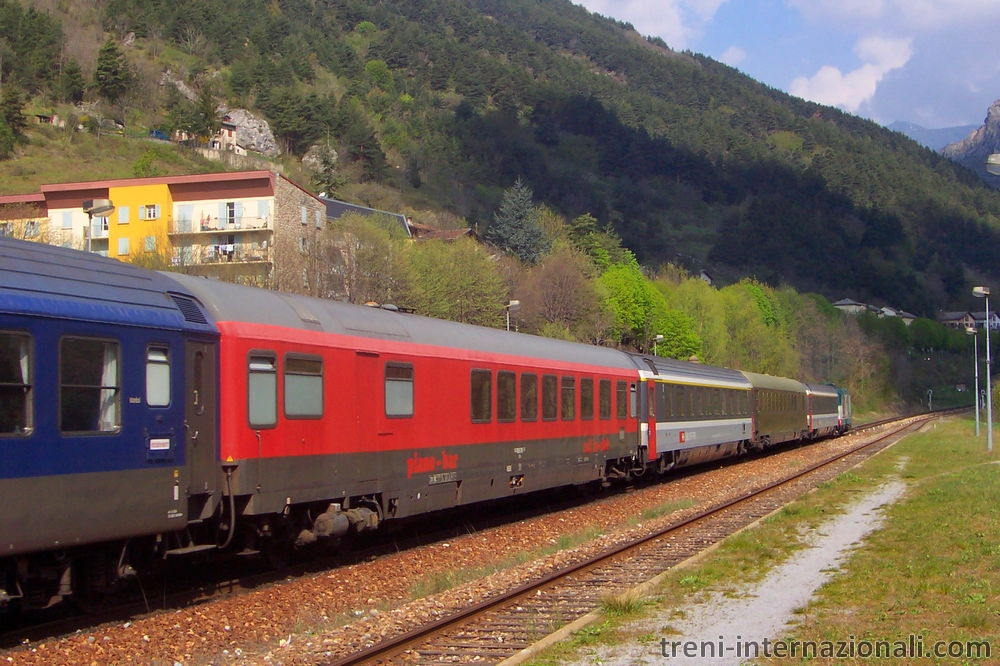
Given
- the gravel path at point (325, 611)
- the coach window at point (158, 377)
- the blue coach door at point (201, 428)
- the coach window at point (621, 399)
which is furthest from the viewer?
the coach window at point (621, 399)

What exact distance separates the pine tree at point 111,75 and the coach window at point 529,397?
120 metres

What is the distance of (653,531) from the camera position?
17.6m

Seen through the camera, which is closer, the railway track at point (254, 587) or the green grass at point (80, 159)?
the railway track at point (254, 587)

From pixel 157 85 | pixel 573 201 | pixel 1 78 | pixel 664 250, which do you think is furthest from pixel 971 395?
pixel 1 78

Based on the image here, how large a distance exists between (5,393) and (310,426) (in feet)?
14.9

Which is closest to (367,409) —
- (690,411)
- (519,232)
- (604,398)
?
(604,398)

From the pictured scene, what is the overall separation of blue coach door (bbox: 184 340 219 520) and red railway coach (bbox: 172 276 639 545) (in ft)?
0.37

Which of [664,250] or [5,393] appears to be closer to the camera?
[5,393]

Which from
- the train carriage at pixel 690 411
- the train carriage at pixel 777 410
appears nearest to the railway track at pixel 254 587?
the train carriage at pixel 690 411

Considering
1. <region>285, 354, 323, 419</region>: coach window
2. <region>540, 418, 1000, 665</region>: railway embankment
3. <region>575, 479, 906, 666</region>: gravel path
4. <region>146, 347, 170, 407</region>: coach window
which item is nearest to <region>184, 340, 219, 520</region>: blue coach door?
<region>146, 347, 170, 407</region>: coach window

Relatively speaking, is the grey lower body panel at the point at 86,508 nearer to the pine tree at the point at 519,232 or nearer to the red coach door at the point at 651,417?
the red coach door at the point at 651,417

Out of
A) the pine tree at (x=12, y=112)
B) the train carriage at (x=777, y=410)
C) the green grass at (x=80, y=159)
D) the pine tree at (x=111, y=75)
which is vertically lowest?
the train carriage at (x=777, y=410)

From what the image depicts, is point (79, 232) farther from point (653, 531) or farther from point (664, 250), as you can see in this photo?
point (664, 250)

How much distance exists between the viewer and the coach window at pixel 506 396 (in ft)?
59.2
